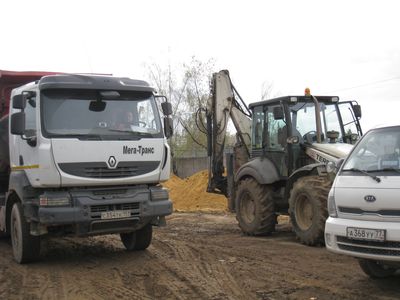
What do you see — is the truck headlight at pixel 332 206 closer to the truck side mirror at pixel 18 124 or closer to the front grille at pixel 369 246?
the front grille at pixel 369 246

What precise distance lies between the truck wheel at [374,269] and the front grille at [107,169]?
3382 mm

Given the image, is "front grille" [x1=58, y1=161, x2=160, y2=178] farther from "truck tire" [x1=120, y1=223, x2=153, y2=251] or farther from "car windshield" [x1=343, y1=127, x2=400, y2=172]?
"car windshield" [x1=343, y1=127, x2=400, y2=172]

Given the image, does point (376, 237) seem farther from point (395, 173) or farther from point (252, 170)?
point (252, 170)

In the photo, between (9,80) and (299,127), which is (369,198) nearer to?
(299,127)

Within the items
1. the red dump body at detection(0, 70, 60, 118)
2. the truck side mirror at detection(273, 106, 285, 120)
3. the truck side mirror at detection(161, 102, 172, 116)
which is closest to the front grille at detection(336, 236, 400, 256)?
the truck side mirror at detection(161, 102, 172, 116)

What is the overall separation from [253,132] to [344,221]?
18.0 ft

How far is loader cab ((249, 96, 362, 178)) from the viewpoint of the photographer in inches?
403

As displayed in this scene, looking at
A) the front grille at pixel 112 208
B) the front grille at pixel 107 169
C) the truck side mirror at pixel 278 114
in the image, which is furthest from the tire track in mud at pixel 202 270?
the truck side mirror at pixel 278 114

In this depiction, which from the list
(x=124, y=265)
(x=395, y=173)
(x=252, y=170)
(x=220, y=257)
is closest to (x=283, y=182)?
(x=252, y=170)

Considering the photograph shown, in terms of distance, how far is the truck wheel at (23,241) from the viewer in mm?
8055

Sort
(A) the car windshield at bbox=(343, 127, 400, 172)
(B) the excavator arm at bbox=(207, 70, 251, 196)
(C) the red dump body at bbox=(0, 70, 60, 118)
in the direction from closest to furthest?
(A) the car windshield at bbox=(343, 127, 400, 172)
(C) the red dump body at bbox=(0, 70, 60, 118)
(B) the excavator arm at bbox=(207, 70, 251, 196)

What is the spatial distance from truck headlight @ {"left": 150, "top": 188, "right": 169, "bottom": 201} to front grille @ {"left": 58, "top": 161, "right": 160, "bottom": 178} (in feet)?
1.11

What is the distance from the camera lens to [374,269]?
652 cm

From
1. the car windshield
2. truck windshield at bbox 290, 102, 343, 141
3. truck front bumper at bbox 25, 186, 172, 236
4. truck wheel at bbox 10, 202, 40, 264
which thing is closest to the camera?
the car windshield
